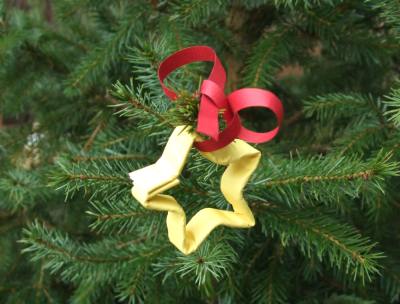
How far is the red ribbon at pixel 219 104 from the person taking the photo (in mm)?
420

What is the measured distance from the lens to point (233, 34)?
88cm

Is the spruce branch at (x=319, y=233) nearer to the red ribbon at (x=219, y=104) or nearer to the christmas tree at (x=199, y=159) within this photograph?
the christmas tree at (x=199, y=159)

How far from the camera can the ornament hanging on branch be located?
421 millimetres

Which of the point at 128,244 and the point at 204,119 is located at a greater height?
the point at 204,119

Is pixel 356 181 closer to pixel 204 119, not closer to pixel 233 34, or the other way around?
pixel 204 119

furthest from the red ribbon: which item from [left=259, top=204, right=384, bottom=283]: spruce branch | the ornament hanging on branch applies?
[left=259, top=204, right=384, bottom=283]: spruce branch

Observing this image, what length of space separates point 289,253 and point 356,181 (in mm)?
270

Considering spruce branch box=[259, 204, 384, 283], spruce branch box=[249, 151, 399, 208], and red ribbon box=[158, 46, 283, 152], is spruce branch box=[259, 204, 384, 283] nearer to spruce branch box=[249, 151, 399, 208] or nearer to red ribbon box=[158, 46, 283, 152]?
spruce branch box=[249, 151, 399, 208]

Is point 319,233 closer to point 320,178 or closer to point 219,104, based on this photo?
point 320,178

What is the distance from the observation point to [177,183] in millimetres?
422

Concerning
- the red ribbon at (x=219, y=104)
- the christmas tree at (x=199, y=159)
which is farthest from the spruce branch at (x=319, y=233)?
the red ribbon at (x=219, y=104)

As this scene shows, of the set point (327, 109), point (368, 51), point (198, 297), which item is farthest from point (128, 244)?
point (368, 51)

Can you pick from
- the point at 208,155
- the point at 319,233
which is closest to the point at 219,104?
the point at 208,155

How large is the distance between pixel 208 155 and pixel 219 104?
2.2 inches
